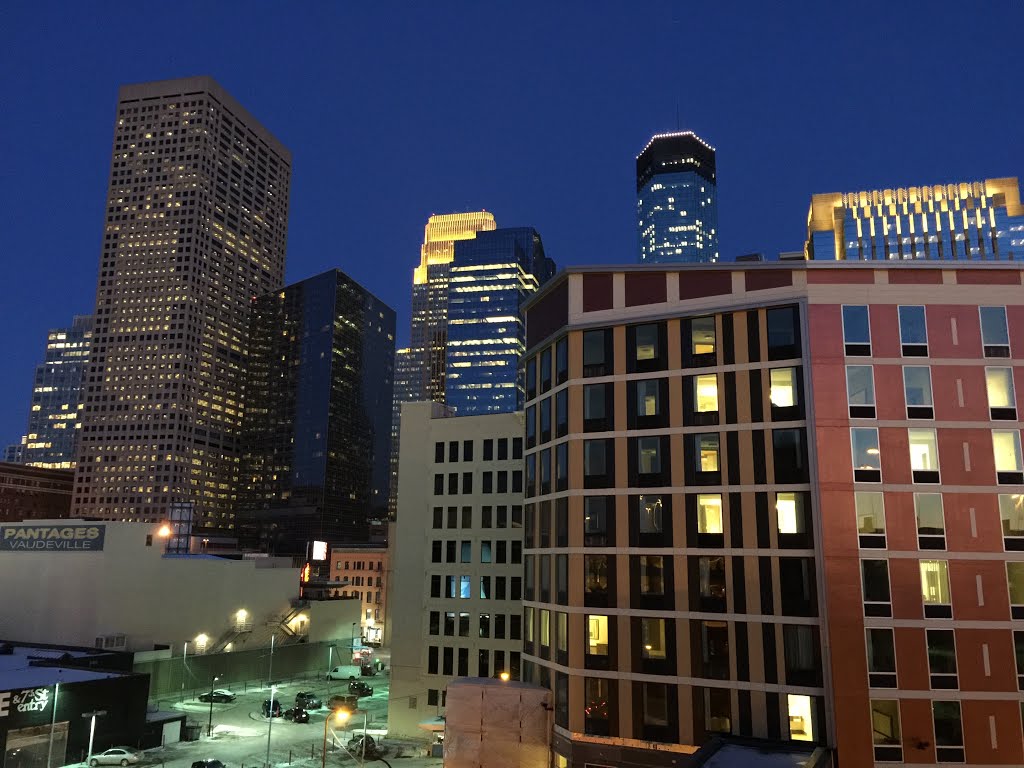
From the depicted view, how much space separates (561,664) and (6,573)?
73088 mm

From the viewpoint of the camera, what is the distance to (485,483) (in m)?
72.5

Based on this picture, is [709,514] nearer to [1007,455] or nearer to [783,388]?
[783,388]

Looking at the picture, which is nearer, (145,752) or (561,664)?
(561,664)

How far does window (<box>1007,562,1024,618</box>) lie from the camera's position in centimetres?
4038

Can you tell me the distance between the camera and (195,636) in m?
93.8

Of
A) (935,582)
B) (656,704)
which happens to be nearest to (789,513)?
(935,582)

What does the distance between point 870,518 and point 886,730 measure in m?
10.4

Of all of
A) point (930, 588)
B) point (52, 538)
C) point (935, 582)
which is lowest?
point (930, 588)

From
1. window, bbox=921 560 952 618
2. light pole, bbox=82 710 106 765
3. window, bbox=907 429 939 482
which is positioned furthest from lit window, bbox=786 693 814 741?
light pole, bbox=82 710 106 765

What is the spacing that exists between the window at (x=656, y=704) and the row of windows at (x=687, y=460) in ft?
36.9

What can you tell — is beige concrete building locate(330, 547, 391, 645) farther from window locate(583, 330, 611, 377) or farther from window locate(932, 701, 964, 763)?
window locate(932, 701, 964, 763)

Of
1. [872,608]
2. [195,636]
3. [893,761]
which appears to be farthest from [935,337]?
[195,636]

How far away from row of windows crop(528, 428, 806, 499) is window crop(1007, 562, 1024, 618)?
10912mm

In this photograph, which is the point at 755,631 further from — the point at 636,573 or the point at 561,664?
the point at 561,664
